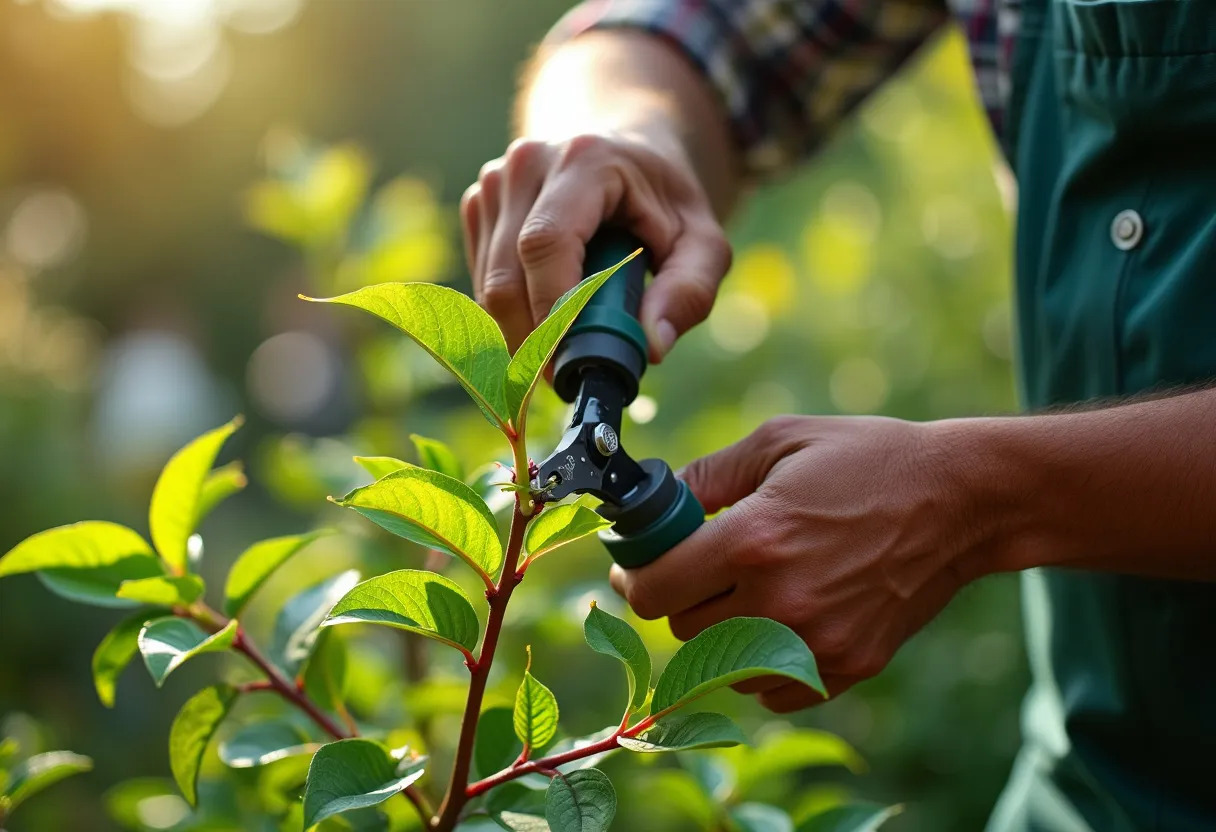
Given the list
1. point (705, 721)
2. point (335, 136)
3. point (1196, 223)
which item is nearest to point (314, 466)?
point (705, 721)

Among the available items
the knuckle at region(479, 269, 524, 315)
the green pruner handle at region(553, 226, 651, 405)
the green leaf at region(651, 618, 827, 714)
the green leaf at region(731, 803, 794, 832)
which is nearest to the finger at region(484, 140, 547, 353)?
the knuckle at region(479, 269, 524, 315)

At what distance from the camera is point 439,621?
0.73 m

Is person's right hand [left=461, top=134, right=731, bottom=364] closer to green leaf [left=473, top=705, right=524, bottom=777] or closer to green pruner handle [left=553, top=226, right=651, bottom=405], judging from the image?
green pruner handle [left=553, top=226, right=651, bottom=405]

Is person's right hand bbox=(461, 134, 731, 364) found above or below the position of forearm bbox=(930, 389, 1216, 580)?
above

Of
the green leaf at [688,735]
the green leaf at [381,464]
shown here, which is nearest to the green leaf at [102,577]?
the green leaf at [381,464]

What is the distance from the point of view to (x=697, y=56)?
5.05 ft

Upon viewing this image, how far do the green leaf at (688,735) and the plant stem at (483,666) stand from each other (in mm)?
111

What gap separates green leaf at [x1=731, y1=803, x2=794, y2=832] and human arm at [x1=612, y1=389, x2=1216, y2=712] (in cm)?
20

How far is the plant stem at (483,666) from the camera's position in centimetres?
73

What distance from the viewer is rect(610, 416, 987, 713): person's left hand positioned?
2.78 ft

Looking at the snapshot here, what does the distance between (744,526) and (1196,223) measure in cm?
57

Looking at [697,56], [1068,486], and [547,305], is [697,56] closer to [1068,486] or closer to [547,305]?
[547,305]

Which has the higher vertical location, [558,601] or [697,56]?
[697,56]

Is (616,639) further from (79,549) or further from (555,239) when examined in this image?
(79,549)
